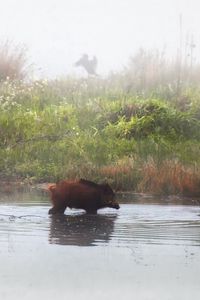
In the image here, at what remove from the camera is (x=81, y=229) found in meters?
10.9

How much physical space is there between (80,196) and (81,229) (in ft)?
4.89

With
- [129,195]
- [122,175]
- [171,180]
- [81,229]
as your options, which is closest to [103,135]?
[122,175]

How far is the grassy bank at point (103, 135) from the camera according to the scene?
16.5 meters

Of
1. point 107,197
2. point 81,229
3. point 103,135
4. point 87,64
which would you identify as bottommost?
point 81,229

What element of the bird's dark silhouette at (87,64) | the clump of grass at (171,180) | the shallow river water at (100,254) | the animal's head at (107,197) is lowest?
the shallow river water at (100,254)

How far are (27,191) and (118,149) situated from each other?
12.6 ft

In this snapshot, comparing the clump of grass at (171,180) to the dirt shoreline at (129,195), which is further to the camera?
the clump of grass at (171,180)

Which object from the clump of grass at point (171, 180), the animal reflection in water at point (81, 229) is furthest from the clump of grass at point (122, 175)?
the animal reflection in water at point (81, 229)

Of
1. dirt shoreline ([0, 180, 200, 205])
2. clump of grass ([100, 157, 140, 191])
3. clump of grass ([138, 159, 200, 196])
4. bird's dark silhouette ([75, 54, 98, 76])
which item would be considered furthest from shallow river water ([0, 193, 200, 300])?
bird's dark silhouette ([75, 54, 98, 76])

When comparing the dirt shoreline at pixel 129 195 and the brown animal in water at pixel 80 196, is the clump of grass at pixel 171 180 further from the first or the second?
the brown animal in water at pixel 80 196

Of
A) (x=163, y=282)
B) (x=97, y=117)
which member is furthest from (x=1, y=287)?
(x=97, y=117)

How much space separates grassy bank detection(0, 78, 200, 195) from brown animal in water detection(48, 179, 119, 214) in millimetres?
3464

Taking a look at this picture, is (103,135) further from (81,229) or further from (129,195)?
(81,229)

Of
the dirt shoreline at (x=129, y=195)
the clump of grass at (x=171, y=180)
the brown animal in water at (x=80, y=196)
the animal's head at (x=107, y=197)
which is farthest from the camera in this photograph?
the clump of grass at (x=171, y=180)
